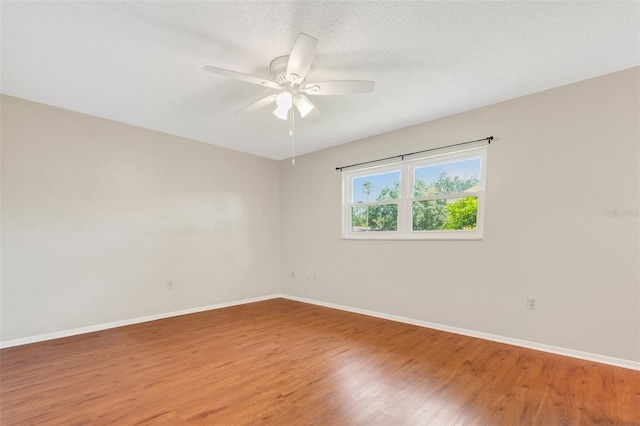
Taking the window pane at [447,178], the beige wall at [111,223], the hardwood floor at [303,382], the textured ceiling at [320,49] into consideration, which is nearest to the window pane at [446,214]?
the window pane at [447,178]

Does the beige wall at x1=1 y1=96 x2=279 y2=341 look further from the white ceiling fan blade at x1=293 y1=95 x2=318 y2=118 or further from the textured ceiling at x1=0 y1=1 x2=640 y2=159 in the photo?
the white ceiling fan blade at x1=293 y1=95 x2=318 y2=118

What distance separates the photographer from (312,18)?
5.89ft

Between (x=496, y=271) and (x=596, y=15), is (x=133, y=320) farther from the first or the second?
(x=596, y=15)

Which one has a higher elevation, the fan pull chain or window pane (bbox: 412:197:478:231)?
the fan pull chain

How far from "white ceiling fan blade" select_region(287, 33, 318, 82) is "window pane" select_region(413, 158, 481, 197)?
221 cm

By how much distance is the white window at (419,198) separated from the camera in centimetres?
324

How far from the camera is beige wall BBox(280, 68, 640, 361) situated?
2373 millimetres

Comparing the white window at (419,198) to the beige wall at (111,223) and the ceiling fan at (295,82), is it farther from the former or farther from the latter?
the beige wall at (111,223)

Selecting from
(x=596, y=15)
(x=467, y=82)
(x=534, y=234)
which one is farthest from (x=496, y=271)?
(x=596, y=15)

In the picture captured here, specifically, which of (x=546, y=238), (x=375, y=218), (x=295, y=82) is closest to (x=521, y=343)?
(x=546, y=238)

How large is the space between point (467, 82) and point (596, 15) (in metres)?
0.91

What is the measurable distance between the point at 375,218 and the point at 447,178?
45.6 inches

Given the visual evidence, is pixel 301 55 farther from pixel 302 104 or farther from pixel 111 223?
pixel 111 223

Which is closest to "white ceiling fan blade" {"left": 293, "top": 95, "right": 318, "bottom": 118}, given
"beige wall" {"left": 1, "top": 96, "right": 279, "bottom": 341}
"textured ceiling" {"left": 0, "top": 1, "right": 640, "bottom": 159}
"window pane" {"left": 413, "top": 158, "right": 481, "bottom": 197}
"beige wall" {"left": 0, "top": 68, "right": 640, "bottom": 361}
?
"textured ceiling" {"left": 0, "top": 1, "right": 640, "bottom": 159}
